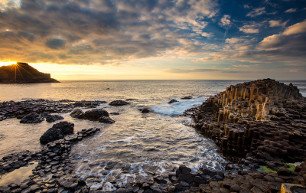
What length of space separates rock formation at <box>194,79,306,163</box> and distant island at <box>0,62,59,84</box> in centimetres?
18873

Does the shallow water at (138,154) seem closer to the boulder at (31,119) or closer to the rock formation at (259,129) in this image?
the rock formation at (259,129)

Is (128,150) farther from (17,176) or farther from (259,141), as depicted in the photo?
(259,141)

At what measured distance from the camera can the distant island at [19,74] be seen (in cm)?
17138

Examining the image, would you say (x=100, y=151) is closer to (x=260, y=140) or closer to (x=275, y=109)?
(x=260, y=140)

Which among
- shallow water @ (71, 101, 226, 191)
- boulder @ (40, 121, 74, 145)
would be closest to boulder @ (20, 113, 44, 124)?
boulder @ (40, 121, 74, 145)

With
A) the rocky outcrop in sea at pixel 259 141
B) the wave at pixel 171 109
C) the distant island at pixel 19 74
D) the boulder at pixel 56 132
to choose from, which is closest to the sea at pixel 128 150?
the boulder at pixel 56 132

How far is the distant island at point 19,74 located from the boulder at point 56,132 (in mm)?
181784

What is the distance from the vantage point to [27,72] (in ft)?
610

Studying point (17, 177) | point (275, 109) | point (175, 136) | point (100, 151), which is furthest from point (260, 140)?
point (17, 177)

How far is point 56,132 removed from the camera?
19.9 meters

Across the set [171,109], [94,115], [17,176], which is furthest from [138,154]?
[171,109]

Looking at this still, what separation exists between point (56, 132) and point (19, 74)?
18823 cm

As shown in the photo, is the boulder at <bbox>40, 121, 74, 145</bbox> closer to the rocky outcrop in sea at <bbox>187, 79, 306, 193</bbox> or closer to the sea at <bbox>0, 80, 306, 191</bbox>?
the sea at <bbox>0, 80, 306, 191</bbox>

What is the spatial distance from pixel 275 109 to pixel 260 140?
6.33 metres
